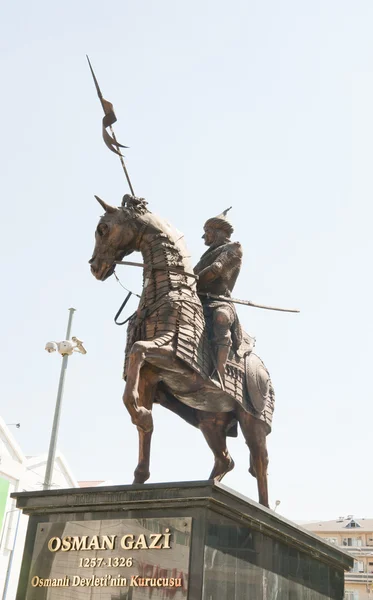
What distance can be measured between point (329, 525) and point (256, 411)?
63.0m

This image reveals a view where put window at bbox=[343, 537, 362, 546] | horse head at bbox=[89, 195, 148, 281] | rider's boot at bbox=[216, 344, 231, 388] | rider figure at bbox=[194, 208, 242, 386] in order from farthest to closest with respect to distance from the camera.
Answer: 1. window at bbox=[343, 537, 362, 546]
2. horse head at bbox=[89, 195, 148, 281]
3. rider figure at bbox=[194, 208, 242, 386]
4. rider's boot at bbox=[216, 344, 231, 388]

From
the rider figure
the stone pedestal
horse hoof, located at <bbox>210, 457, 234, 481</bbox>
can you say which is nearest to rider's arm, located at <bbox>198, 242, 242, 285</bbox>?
the rider figure

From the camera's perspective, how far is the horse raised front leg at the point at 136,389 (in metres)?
7.52

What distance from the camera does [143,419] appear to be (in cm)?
768

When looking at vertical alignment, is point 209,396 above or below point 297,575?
above

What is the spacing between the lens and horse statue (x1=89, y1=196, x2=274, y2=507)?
7992 mm

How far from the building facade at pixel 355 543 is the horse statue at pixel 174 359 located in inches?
2113

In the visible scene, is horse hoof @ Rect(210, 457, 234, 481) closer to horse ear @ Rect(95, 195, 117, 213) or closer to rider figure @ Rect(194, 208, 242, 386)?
rider figure @ Rect(194, 208, 242, 386)

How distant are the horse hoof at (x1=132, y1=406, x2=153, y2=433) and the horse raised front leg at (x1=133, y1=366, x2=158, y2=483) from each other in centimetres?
30

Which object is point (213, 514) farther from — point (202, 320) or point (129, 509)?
point (202, 320)

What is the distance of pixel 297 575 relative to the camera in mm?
7859

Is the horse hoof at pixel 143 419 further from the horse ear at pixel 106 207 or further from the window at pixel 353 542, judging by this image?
the window at pixel 353 542

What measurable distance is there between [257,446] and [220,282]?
6.90 feet

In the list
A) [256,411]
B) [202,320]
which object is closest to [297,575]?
[256,411]
